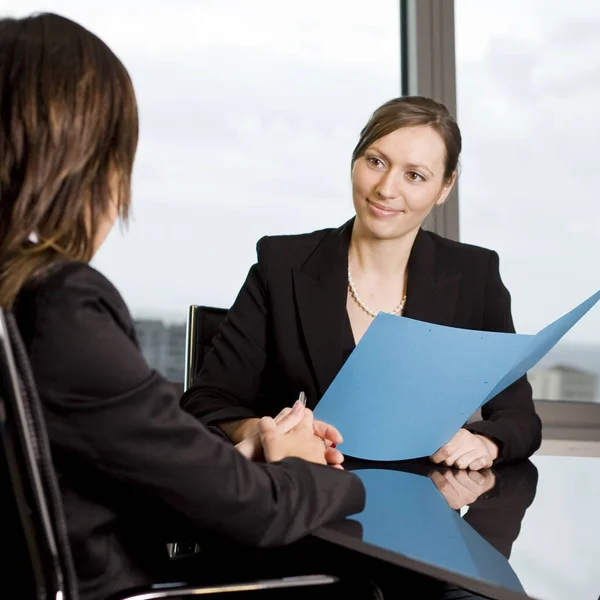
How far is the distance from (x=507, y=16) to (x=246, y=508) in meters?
3.08

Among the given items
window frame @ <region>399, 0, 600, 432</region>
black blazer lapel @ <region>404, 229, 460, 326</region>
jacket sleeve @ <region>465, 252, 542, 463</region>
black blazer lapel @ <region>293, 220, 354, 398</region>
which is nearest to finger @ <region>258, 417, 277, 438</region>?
jacket sleeve @ <region>465, 252, 542, 463</region>

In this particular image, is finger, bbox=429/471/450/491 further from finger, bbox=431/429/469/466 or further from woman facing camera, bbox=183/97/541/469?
woman facing camera, bbox=183/97/541/469

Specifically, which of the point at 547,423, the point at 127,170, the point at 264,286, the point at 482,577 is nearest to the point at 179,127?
the point at 264,286

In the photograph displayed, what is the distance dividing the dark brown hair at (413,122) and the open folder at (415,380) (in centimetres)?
75

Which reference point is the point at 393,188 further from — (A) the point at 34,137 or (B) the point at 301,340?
(A) the point at 34,137

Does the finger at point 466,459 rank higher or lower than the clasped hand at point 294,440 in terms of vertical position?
lower

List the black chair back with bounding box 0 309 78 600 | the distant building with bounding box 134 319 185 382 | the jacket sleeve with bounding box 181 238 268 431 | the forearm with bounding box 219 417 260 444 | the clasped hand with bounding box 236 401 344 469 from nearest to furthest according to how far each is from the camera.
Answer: the black chair back with bounding box 0 309 78 600, the clasped hand with bounding box 236 401 344 469, the forearm with bounding box 219 417 260 444, the jacket sleeve with bounding box 181 238 268 431, the distant building with bounding box 134 319 185 382

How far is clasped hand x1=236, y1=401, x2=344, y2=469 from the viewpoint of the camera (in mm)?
1387

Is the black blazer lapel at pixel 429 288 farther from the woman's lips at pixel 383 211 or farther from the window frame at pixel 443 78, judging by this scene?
the window frame at pixel 443 78

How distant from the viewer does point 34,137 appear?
1034mm

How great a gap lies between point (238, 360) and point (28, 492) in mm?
1221

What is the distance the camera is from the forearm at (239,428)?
1.71 metres

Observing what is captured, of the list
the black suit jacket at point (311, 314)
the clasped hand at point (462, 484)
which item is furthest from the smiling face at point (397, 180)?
the clasped hand at point (462, 484)

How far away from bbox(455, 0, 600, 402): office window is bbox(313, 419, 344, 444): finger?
7.34ft
